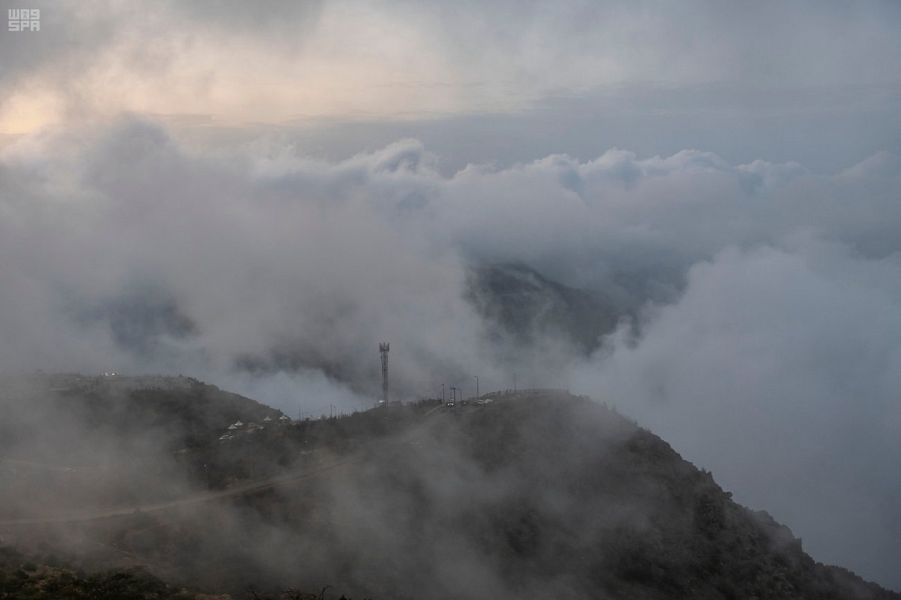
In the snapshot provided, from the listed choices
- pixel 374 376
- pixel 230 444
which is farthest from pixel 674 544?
pixel 374 376

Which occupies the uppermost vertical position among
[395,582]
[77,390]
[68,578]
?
[77,390]

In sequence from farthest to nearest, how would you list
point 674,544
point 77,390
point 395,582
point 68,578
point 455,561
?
point 77,390, point 674,544, point 455,561, point 395,582, point 68,578

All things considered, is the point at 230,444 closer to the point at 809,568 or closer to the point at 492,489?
the point at 492,489

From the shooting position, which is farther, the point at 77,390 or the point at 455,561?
the point at 77,390

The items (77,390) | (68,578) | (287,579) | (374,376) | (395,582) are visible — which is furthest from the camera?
(374,376)

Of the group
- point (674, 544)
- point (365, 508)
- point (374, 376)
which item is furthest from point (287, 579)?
point (374, 376)

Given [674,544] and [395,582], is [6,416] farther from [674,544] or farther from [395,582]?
Result: [674,544]

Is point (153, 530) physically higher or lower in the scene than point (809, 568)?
higher
